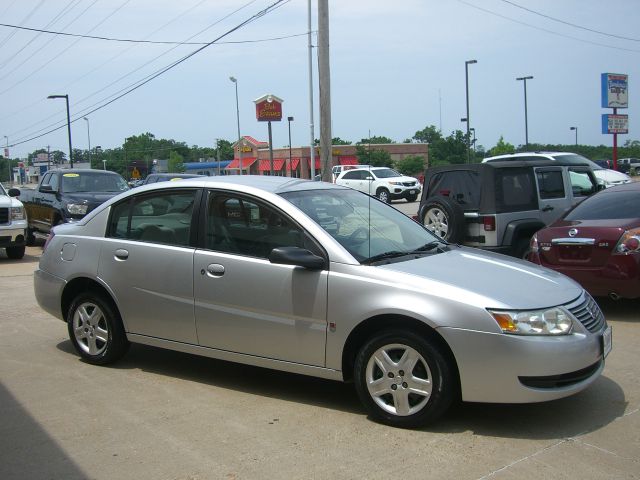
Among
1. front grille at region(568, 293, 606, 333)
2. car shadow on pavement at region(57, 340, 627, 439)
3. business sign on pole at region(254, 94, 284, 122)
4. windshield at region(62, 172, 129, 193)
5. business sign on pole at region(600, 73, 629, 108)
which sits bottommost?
car shadow on pavement at region(57, 340, 627, 439)

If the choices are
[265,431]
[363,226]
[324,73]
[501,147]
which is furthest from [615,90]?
[501,147]

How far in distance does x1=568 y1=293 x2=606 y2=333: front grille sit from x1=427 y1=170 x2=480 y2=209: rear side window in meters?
5.32

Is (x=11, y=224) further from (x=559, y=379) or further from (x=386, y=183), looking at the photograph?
(x=386, y=183)

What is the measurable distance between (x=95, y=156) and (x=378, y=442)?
3766 inches

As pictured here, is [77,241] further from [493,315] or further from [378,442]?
[493,315]

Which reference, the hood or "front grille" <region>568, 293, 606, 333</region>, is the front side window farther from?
"front grille" <region>568, 293, 606, 333</region>

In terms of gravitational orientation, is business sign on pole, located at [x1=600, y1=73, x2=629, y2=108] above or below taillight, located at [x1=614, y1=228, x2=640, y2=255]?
above

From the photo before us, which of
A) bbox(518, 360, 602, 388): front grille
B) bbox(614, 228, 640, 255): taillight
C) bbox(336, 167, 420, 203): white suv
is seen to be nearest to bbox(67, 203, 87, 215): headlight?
bbox(614, 228, 640, 255): taillight

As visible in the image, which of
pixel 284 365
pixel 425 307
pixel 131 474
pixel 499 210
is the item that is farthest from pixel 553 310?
pixel 499 210

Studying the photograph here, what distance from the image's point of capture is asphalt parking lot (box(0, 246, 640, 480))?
3805 millimetres

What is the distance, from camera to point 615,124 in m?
26.8

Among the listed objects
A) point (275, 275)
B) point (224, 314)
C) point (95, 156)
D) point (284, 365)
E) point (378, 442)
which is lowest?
point (378, 442)

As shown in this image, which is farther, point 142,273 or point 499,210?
point 499,210

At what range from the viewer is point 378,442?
4.15 meters
